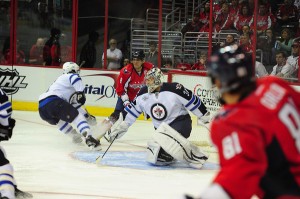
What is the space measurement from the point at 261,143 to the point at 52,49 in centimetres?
982

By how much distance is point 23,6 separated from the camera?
11.7 m

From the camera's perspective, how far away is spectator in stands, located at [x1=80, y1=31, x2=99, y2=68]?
11.3m

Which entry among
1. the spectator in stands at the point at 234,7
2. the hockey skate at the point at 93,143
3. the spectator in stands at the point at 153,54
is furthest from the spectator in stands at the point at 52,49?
the hockey skate at the point at 93,143

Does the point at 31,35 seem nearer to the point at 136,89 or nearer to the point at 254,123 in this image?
the point at 136,89

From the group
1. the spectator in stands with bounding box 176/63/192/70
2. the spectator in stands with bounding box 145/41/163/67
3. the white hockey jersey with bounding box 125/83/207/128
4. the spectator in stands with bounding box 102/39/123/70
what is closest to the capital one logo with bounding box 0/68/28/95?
the spectator in stands with bounding box 102/39/123/70

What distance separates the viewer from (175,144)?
6.18 m

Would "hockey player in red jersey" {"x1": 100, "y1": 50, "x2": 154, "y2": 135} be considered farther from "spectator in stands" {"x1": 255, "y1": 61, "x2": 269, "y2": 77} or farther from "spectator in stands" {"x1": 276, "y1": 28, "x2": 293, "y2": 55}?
"spectator in stands" {"x1": 276, "y1": 28, "x2": 293, "y2": 55}

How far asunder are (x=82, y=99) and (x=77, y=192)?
106 inches

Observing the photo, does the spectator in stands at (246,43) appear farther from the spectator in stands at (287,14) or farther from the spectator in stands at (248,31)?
the spectator in stands at (287,14)

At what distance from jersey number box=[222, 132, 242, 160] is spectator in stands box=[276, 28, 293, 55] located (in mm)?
7585

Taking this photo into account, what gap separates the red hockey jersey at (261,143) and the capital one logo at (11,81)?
9.35 m

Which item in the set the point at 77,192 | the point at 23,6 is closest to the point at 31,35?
the point at 23,6

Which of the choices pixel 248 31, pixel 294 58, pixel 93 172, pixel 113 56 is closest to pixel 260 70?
pixel 294 58

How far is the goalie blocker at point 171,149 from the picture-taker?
616cm
